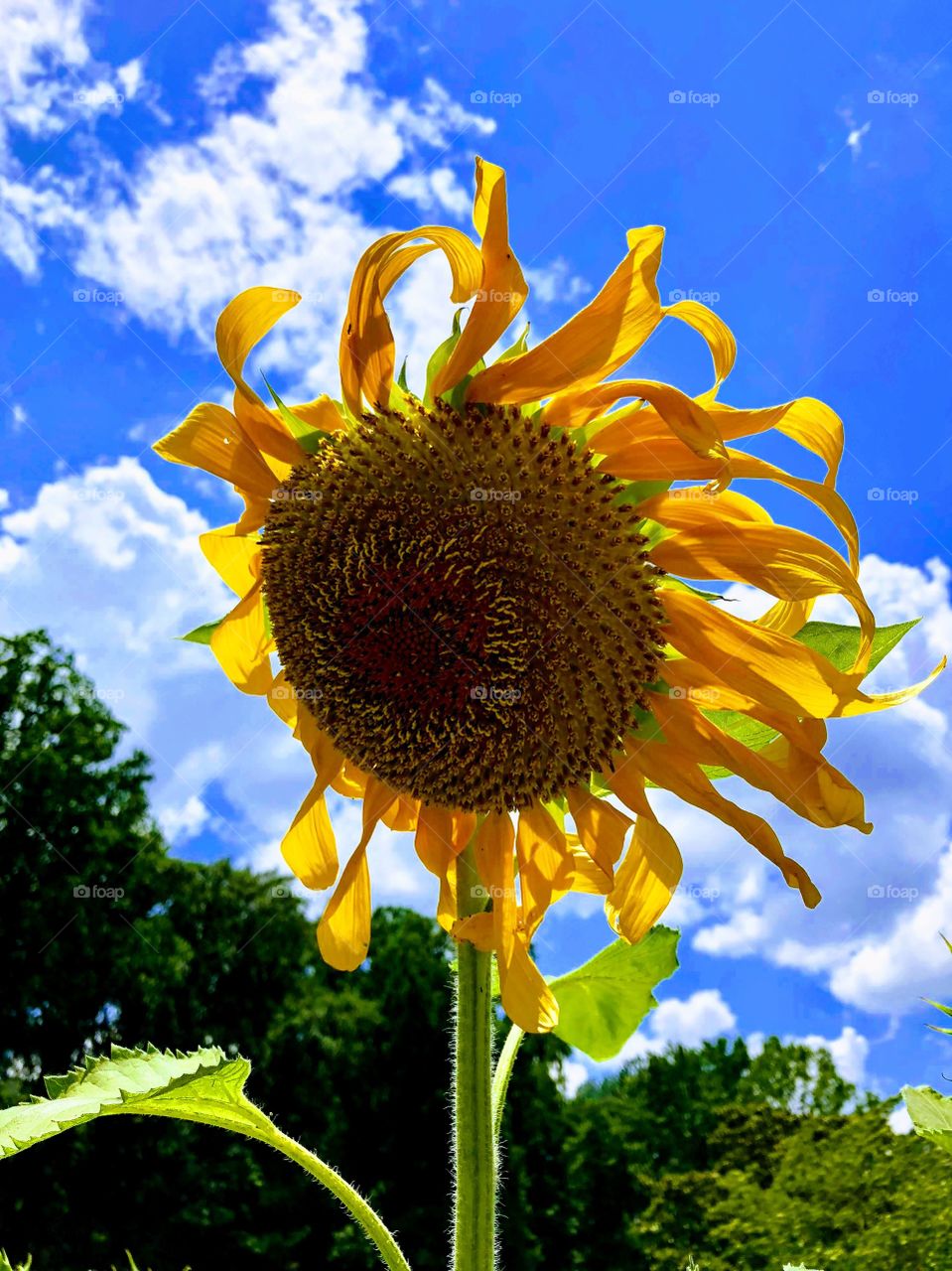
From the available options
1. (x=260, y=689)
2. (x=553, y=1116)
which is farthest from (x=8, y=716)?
(x=260, y=689)

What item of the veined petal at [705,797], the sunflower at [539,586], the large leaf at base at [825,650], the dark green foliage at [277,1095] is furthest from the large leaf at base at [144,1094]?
the dark green foliage at [277,1095]

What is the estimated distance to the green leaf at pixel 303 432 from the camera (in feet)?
7.78

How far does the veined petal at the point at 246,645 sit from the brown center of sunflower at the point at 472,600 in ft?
0.77

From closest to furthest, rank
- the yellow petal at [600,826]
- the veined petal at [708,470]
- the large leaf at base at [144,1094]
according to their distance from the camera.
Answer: the large leaf at base at [144,1094], the veined petal at [708,470], the yellow petal at [600,826]

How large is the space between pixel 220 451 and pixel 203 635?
437 millimetres

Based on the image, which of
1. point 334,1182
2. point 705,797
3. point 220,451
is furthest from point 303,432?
point 334,1182

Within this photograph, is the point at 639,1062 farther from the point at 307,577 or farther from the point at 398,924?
the point at 307,577

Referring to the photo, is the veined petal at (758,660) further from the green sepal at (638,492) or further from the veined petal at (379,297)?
the veined petal at (379,297)

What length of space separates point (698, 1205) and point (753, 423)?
57.6 ft

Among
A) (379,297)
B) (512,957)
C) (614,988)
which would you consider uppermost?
(379,297)

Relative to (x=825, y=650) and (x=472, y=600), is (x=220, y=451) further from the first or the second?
(x=825, y=650)

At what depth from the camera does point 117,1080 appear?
1.97 m

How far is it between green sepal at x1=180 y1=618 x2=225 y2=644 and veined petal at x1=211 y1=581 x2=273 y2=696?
0.05 ft

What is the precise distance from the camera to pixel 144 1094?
5.91 ft
